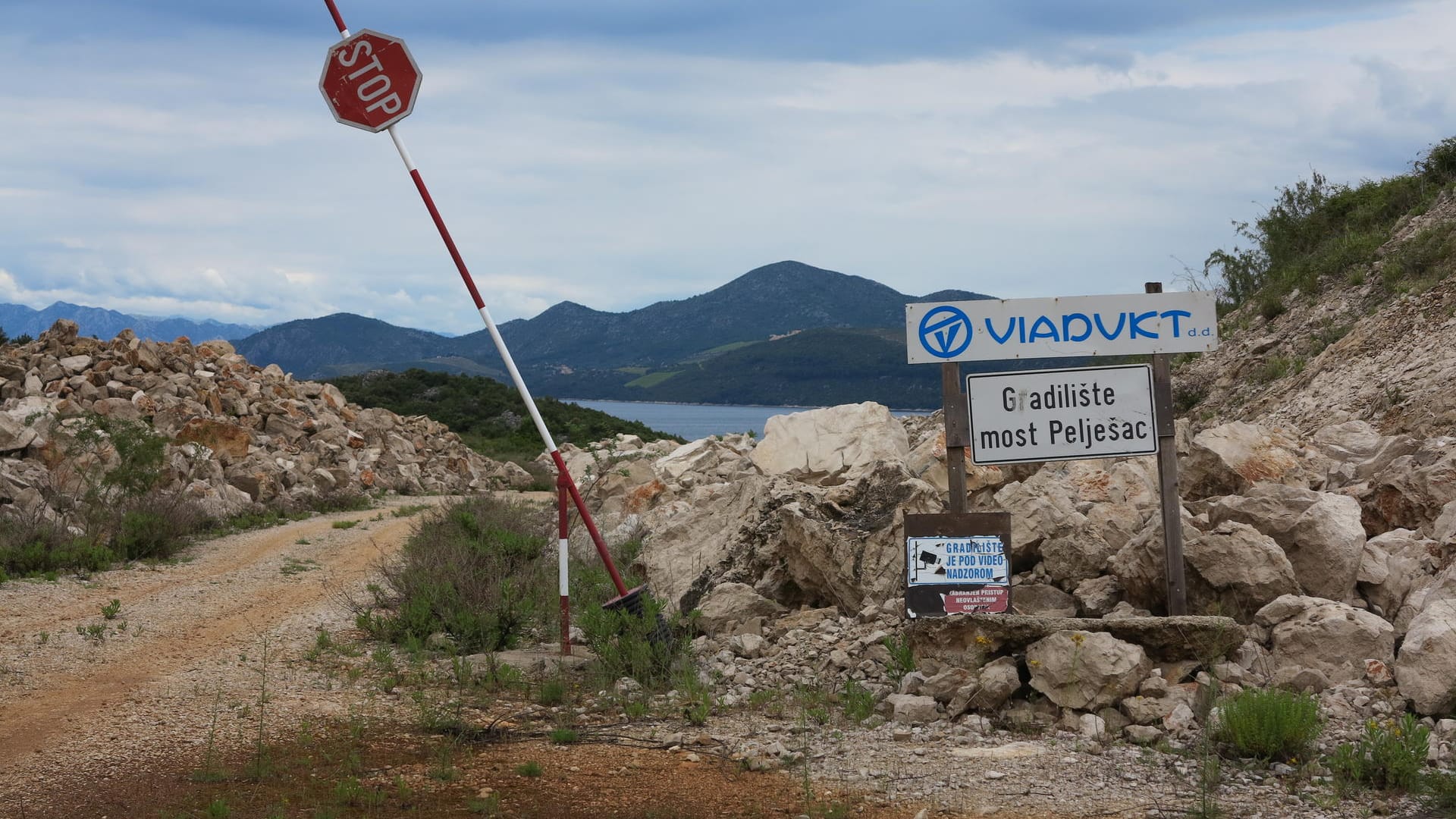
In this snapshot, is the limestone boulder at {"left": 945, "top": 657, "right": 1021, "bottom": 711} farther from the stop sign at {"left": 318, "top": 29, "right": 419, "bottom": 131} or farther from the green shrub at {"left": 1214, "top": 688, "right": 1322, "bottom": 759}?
the stop sign at {"left": 318, "top": 29, "right": 419, "bottom": 131}

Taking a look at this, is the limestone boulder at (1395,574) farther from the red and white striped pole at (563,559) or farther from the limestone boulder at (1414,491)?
the red and white striped pole at (563,559)

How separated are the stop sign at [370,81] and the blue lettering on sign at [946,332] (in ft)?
12.5

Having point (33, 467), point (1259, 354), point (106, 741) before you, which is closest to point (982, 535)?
point (106, 741)

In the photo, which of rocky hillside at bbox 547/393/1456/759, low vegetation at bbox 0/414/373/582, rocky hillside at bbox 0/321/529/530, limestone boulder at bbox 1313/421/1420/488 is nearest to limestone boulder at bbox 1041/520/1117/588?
rocky hillside at bbox 547/393/1456/759

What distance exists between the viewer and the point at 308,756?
18.9ft

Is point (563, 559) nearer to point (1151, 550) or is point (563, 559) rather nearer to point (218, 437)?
point (1151, 550)

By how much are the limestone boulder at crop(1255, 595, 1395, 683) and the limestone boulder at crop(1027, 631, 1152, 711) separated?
0.79 metres

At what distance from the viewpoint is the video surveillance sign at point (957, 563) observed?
6.94 m

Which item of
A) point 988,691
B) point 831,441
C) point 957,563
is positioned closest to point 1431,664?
point 988,691

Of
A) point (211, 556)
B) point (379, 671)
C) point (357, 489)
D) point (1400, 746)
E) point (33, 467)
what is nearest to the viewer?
point (1400, 746)

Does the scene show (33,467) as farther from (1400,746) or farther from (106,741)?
(1400,746)

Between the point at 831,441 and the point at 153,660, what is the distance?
7427 mm

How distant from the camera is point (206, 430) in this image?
21.0 meters

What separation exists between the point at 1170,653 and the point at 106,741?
19.1ft
